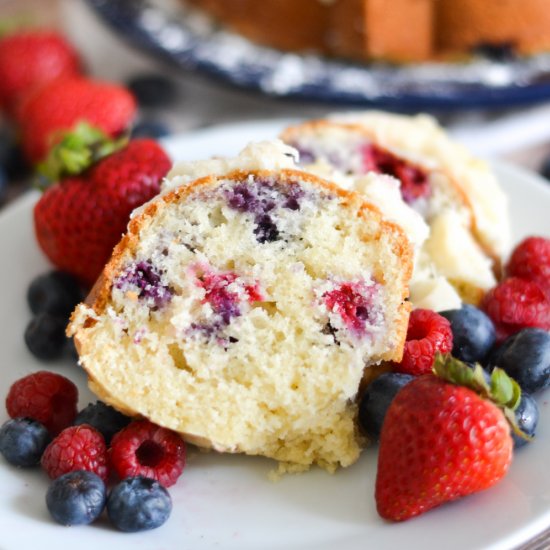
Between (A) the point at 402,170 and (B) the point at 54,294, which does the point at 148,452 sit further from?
(A) the point at 402,170

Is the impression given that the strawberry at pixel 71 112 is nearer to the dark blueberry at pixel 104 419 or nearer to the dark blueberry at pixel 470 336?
the dark blueberry at pixel 104 419

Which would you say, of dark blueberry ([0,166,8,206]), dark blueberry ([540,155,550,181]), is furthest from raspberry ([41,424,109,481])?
dark blueberry ([540,155,550,181])

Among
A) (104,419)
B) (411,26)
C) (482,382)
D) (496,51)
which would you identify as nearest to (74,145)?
(104,419)

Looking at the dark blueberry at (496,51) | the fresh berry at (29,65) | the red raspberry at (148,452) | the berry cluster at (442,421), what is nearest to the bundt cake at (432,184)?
the berry cluster at (442,421)

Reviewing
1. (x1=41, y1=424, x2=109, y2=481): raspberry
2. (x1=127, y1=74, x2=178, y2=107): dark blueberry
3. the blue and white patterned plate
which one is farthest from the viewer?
(x1=127, y1=74, x2=178, y2=107): dark blueberry

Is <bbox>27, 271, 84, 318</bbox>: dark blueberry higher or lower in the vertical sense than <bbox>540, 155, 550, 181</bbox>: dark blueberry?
higher

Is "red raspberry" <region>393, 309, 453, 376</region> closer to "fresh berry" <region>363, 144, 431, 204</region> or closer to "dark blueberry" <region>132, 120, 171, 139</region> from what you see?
"fresh berry" <region>363, 144, 431, 204</region>
